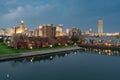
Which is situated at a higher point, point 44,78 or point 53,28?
point 53,28

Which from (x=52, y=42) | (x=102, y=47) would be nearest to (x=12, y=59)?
(x=52, y=42)

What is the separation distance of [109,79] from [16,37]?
123 feet

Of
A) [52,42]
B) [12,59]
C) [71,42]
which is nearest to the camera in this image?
[12,59]

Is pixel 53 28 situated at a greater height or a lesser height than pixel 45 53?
greater

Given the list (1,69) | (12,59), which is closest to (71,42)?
(12,59)

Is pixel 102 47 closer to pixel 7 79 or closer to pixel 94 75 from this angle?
pixel 94 75

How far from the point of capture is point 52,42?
2685 inches

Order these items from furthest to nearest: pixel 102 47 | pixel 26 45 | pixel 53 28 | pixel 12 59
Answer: pixel 53 28, pixel 102 47, pixel 26 45, pixel 12 59

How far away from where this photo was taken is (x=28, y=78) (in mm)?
25156

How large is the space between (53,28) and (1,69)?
6802 centimetres

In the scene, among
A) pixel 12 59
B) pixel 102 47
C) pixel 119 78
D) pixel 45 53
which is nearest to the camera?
pixel 119 78

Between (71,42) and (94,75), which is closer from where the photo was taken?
Answer: (94,75)

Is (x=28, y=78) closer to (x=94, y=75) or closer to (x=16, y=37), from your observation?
(x=94, y=75)

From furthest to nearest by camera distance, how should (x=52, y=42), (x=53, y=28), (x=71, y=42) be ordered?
(x=53, y=28)
(x=71, y=42)
(x=52, y=42)
